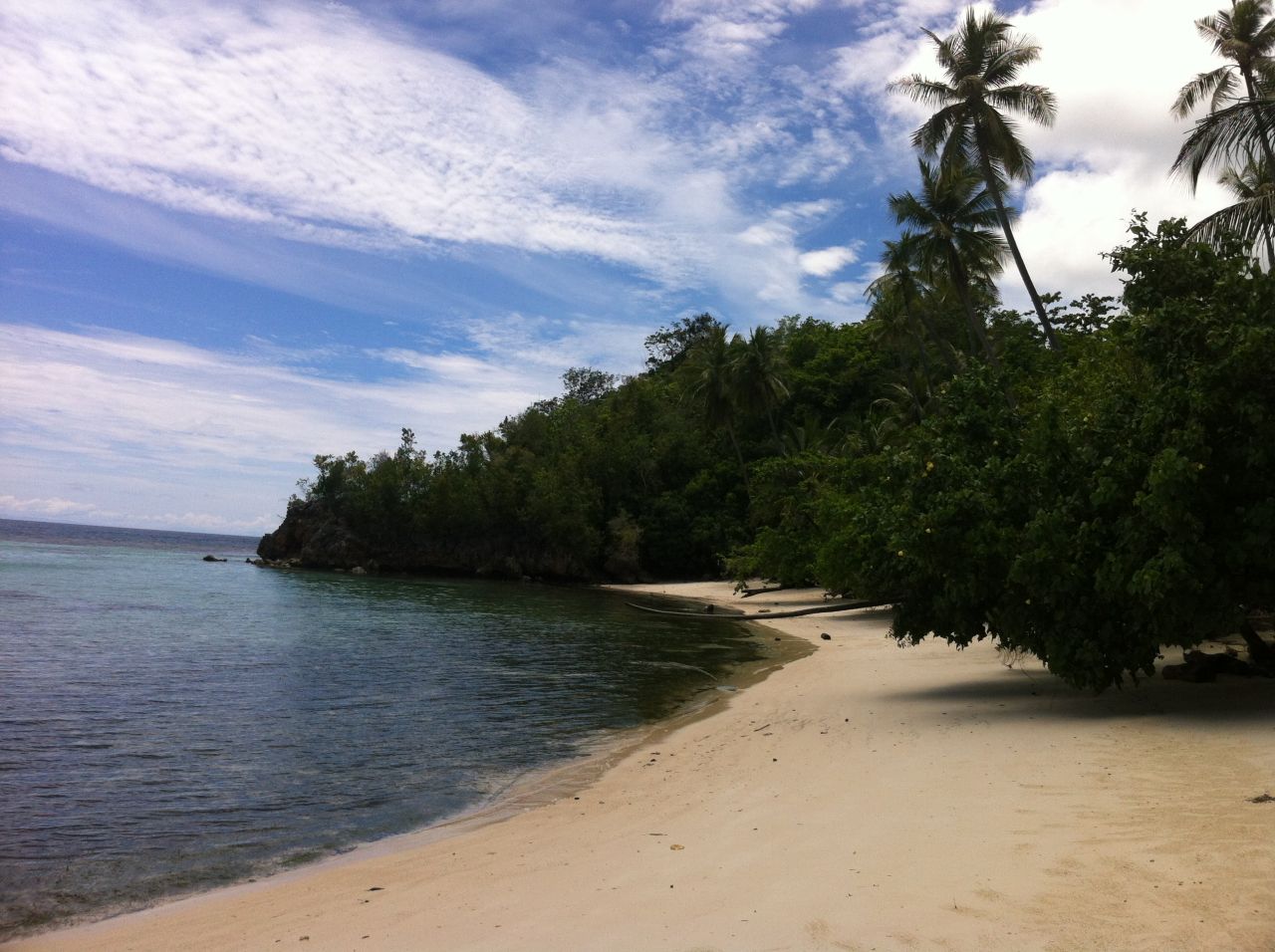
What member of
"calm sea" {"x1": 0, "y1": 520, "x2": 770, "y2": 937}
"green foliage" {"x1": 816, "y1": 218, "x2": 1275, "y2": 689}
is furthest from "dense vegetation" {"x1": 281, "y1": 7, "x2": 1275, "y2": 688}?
"calm sea" {"x1": 0, "y1": 520, "x2": 770, "y2": 937}

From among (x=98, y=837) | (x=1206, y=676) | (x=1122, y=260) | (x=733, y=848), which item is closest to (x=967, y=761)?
(x=733, y=848)

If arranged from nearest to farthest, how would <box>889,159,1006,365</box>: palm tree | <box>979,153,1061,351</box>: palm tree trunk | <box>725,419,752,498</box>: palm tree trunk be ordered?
<box>979,153,1061,351</box>: palm tree trunk → <box>889,159,1006,365</box>: palm tree → <box>725,419,752,498</box>: palm tree trunk

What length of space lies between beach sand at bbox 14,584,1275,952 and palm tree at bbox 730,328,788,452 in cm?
4993

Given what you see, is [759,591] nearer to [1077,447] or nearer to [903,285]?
[903,285]

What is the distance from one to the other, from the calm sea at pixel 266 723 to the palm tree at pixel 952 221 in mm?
16087

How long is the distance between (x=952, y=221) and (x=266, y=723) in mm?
29476

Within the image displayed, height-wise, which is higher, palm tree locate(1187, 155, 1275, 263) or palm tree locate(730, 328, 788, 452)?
palm tree locate(730, 328, 788, 452)

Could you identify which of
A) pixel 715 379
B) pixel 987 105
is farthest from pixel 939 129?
pixel 715 379

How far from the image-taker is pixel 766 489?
53.6m

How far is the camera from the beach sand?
17.6 feet

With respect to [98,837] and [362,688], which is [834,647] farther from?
[98,837]

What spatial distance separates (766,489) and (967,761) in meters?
44.1

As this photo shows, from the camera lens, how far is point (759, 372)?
201ft

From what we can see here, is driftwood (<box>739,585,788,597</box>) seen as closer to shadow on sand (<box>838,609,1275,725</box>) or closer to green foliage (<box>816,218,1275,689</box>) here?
shadow on sand (<box>838,609,1275,725</box>)
